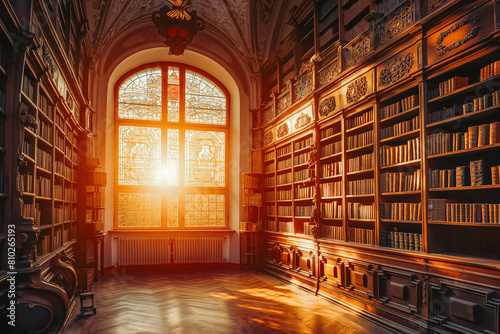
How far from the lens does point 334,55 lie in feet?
21.9

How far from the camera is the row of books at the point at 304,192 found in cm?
738

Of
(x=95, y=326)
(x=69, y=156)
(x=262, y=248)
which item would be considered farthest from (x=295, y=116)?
(x=95, y=326)

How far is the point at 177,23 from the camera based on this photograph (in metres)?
7.41

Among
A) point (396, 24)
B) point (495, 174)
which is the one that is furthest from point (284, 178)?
point (495, 174)

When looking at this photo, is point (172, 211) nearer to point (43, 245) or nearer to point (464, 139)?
point (43, 245)

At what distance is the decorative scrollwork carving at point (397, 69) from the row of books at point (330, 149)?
55.9 inches

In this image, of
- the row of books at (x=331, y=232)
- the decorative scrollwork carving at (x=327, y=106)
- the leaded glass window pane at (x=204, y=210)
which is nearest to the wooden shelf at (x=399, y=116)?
the decorative scrollwork carving at (x=327, y=106)

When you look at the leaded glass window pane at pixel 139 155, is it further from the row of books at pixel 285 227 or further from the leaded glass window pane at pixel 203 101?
the row of books at pixel 285 227

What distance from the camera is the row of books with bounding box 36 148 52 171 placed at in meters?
4.75

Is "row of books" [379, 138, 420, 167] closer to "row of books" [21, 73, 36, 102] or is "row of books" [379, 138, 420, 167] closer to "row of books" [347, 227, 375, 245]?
"row of books" [347, 227, 375, 245]

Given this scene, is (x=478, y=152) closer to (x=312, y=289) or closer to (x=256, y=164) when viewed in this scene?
(x=312, y=289)

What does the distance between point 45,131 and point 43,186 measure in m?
0.73

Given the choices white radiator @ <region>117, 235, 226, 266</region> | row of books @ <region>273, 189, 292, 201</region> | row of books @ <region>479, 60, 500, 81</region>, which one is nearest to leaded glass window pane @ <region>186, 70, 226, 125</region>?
row of books @ <region>273, 189, 292, 201</region>

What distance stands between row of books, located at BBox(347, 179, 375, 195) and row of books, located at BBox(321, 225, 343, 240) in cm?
67
